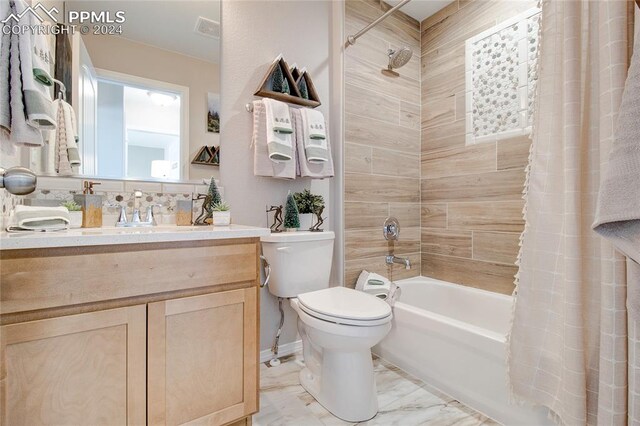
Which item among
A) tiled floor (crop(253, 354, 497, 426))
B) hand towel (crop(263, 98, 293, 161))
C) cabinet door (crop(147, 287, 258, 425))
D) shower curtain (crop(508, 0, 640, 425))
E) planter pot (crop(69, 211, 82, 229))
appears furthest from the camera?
hand towel (crop(263, 98, 293, 161))

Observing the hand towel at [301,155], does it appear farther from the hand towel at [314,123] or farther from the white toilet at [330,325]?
the white toilet at [330,325]

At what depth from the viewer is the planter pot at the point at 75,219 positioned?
1.24m

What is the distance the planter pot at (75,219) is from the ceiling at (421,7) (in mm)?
2403

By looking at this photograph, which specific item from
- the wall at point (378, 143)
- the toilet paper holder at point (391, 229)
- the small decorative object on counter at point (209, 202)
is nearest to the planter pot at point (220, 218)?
the small decorative object on counter at point (209, 202)

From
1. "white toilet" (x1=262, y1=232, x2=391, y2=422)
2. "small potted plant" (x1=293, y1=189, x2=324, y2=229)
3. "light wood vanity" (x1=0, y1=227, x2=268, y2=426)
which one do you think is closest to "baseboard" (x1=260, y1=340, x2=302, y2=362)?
"white toilet" (x1=262, y1=232, x2=391, y2=422)

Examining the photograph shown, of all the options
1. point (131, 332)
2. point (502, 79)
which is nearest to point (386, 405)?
point (131, 332)

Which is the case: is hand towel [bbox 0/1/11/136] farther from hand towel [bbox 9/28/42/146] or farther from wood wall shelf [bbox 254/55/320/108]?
wood wall shelf [bbox 254/55/320/108]

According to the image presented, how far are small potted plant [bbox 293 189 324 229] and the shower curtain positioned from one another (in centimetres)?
111

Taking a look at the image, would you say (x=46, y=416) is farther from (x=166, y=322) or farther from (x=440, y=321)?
(x=440, y=321)

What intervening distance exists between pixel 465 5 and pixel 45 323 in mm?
2827

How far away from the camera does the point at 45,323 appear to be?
0.83m

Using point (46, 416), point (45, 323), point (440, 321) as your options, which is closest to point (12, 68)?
point (45, 323)

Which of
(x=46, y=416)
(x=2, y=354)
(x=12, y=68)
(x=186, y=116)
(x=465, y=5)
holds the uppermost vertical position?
(x=465, y=5)

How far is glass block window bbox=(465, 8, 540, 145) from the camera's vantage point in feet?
6.01
